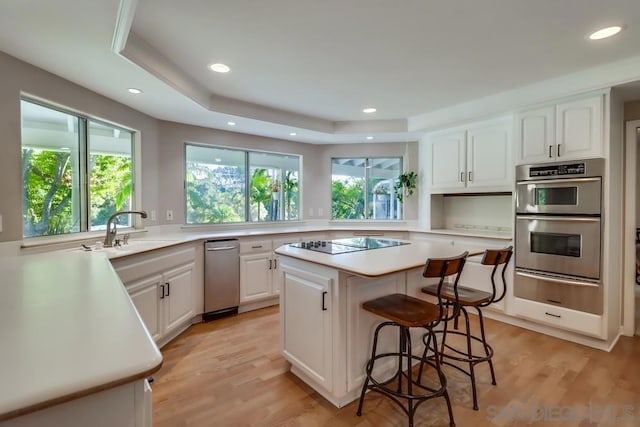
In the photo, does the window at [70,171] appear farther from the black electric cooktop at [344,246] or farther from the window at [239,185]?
the black electric cooktop at [344,246]

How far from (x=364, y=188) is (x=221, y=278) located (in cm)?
268

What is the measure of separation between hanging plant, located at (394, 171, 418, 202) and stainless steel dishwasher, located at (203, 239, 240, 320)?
2.57m

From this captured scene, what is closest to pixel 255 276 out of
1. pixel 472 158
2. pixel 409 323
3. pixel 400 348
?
pixel 400 348

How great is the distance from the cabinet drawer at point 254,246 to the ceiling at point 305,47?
1.46 m

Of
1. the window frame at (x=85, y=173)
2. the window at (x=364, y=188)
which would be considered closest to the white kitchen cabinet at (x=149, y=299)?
the window frame at (x=85, y=173)

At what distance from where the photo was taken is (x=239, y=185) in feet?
14.4

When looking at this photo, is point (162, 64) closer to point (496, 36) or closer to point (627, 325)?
point (496, 36)

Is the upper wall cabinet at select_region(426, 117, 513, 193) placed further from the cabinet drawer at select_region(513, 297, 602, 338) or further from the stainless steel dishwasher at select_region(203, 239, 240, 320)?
the stainless steel dishwasher at select_region(203, 239, 240, 320)

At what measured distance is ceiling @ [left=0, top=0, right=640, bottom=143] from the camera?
1811 mm

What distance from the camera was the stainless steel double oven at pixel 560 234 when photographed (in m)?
2.69

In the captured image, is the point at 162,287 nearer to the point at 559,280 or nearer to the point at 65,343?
the point at 65,343

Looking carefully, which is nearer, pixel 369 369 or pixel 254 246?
pixel 369 369

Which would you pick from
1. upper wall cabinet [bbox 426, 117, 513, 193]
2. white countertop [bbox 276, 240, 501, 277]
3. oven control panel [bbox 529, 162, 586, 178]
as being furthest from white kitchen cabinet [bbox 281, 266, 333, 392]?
upper wall cabinet [bbox 426, 117, 513, 193]

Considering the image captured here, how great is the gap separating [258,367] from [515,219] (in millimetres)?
2835
